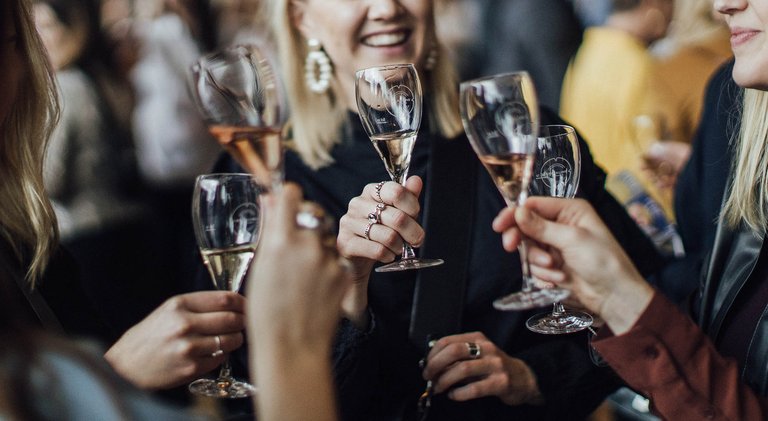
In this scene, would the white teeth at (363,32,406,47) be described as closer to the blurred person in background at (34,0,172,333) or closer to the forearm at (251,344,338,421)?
the forearm at (251,344,338,421)

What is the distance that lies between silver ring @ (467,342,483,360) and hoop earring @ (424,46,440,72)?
793 mm

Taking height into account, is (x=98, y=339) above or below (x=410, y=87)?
below

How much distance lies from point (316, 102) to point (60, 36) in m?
2.36

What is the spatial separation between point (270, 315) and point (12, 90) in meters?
0.87

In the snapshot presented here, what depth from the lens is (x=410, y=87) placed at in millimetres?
1555

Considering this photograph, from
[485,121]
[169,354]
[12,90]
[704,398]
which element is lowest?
[704,398]

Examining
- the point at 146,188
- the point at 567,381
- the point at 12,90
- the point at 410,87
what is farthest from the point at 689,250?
the point at 146,188

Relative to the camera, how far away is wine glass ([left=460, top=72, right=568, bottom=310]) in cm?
127

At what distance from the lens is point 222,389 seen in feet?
4.97

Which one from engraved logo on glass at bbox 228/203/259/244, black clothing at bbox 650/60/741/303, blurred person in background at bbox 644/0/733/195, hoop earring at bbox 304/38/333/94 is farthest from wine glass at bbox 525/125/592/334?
blurred person in background at bbox 644/0/733/195

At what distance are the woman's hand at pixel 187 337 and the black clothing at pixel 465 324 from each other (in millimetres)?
384

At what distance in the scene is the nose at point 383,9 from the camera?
7.01 ft

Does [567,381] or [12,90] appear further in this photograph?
[567,381]

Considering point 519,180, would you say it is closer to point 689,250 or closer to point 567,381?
point 567,381
